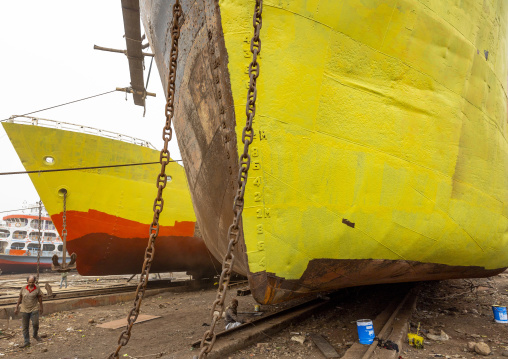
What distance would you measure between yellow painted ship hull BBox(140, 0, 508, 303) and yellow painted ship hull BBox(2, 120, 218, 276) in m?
5.81

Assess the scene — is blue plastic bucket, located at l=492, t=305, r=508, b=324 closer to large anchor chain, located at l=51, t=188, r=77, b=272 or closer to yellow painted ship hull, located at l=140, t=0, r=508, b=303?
yellow painted ship hull, located at l=140, t=0, r=508, b=303

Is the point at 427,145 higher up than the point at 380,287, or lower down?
higher up

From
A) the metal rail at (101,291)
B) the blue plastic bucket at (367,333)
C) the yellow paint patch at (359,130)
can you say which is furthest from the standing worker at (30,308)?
the blue plastic bucket at (367,333)

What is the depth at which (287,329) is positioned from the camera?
4461 millimetres

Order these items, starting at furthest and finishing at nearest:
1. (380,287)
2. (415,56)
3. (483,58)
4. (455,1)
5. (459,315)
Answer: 1. (380,287)
2. (459,315)
3. (483,58)
4. (455,1)
5. (415,56)

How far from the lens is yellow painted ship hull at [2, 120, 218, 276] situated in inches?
311

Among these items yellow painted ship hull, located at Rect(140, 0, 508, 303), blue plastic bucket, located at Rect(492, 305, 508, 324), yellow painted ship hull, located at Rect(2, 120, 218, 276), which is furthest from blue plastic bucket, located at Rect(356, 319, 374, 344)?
yellow painted ship hull, located at Rect(2, 120, 218, 276)

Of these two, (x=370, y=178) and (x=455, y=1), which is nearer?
(x=370, y=178)

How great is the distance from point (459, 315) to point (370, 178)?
3.84m

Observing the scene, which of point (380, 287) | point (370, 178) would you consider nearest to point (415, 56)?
point (370, 178)

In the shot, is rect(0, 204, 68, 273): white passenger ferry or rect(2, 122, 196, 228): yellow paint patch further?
rect(0, 204, 68, 273): white passenger ferry

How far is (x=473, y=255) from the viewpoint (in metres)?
4.07

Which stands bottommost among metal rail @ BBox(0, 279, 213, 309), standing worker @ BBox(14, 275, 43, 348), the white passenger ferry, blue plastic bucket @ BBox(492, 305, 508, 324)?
the white passenger ferry

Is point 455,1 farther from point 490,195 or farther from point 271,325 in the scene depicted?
point 271,325
